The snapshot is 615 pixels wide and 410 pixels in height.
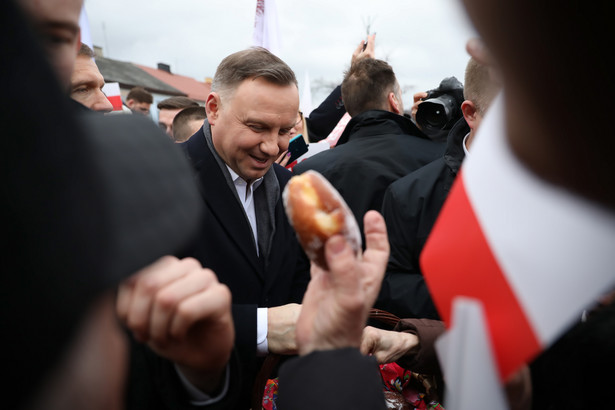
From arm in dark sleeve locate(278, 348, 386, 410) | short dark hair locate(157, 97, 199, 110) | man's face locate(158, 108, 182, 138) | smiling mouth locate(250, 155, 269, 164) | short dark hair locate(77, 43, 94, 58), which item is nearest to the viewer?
arm in dark sleeve locate(278, 348, 386, 410)

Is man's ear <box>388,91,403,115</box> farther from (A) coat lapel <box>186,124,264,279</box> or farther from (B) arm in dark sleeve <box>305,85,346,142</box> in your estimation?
(B) arm in dark sleeve <box>305,85,346,142</box>

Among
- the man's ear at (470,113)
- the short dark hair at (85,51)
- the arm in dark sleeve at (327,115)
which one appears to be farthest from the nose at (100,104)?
the arm in dark sleeve at (327,115)

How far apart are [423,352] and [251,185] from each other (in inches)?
56.0

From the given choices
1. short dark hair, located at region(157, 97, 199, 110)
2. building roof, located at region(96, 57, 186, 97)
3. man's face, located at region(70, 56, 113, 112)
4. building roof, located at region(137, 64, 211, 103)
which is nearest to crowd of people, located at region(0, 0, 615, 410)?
man's face, located at region(70, 56, 113, 112)

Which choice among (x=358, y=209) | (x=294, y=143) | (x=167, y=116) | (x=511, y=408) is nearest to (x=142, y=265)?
(x=511, y=408)

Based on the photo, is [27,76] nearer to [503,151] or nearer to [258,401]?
[503,151]

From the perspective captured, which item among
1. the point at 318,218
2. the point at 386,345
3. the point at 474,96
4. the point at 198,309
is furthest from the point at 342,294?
the point at 474,96

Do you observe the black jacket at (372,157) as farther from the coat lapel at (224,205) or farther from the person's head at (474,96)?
the coat lapel at (224,205)

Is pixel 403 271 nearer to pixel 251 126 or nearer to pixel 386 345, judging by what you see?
pixel 386 345

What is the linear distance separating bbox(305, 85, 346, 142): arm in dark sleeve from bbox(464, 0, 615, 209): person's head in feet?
16.7

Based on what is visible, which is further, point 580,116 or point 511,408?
point 511,408

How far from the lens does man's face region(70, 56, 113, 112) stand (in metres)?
2.96

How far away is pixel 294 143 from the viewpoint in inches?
157

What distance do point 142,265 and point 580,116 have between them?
59 cm
